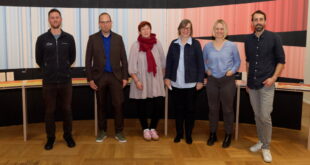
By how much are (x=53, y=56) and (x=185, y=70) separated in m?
1.44

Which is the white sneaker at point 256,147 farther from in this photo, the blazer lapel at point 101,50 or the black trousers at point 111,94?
the blazer lapel at point 101,50

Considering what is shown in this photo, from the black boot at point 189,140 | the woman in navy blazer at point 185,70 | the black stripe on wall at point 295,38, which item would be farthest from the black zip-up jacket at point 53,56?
the black stripe on wall at point 295,38

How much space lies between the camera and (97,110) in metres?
3.89

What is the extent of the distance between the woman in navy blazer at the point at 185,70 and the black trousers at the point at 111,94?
57 centimetres

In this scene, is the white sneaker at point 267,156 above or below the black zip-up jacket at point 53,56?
below

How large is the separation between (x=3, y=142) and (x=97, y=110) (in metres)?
1.18

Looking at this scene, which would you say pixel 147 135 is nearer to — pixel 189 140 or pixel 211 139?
pixel 189 140

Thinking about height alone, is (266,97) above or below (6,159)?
above

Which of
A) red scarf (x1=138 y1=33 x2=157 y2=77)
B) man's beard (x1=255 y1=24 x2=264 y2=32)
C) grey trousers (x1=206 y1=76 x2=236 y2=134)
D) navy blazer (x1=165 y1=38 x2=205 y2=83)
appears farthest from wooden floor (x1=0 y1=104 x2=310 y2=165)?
man's beard (x1=255 y1=24 x2=264 y2=32)

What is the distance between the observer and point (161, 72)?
12.5ft

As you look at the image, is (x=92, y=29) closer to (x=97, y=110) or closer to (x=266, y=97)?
(x=97, y=110)

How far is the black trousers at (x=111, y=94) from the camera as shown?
3.68 metres

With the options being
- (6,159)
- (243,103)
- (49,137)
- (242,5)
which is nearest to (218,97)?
(243,103)

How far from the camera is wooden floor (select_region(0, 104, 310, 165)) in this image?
326cm
